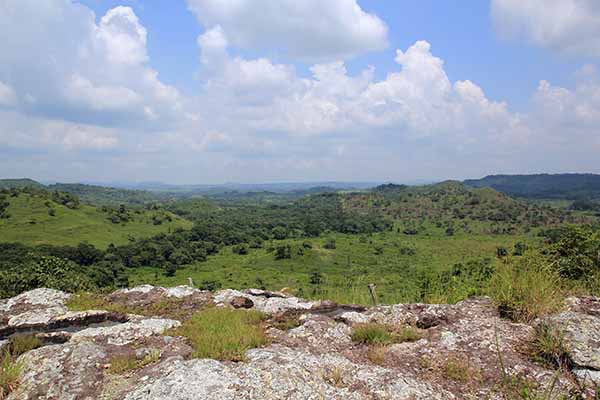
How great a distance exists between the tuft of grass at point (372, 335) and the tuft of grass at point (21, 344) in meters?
5.44

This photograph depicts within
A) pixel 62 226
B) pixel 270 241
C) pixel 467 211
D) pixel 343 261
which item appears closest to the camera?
pixel 343 261

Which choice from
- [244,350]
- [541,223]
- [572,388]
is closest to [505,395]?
[572,388]

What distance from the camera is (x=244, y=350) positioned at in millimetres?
5629

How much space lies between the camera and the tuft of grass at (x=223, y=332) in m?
5.52

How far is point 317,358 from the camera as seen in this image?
5.60 meters

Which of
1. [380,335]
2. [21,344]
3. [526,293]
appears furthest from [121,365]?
[526,293]

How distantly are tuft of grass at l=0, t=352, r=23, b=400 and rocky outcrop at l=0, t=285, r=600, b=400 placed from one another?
0.33 ft

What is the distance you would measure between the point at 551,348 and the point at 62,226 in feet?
441

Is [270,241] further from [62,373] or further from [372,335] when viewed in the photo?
[62,373]

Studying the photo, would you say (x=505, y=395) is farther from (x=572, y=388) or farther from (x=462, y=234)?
(x=462, y=234)

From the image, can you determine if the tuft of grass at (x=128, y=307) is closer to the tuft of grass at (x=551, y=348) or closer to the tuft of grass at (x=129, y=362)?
the tuft of grass at (x=129, y=362)

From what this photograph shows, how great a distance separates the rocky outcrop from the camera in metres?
4.71

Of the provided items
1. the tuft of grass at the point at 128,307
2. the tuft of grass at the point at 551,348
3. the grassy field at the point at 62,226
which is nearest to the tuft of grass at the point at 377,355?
the tuft of grass at the point at 551,348

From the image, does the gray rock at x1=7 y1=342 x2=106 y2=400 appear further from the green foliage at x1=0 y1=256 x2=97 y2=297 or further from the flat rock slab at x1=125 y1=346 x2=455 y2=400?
the green foliage at x1=0 y1=256 x2=97 y2=297
